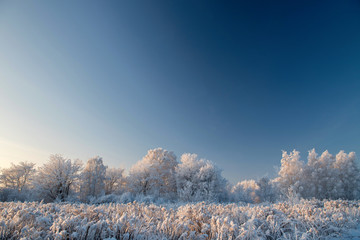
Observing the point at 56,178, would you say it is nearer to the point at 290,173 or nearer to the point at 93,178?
the point at 93,178

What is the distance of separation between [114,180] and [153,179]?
8.42 meters

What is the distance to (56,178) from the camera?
937 inches

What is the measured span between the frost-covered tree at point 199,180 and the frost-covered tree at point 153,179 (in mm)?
4858

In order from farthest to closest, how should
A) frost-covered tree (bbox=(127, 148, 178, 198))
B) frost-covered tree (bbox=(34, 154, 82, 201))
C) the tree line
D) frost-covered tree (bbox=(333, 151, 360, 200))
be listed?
frost-covered tree (bbox=(333, 151, 360, 200)) < frost-covered tree (bbox=(127, 148, 178, 198)) < the tree line < frost-covered tree (bbox=(34, 154, 82, 201))

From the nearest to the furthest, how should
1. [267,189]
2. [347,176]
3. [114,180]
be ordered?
[114,180], [347,176], [267,189]

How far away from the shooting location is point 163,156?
41156mm

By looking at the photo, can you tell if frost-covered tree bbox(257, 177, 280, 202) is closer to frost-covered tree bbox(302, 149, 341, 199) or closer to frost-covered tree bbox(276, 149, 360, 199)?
frost-covered tree bbox(276, 149, 360, 199)

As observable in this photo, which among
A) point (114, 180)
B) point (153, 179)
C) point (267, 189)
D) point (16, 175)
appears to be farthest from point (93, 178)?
point (267, 189)

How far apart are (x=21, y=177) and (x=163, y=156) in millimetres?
28832

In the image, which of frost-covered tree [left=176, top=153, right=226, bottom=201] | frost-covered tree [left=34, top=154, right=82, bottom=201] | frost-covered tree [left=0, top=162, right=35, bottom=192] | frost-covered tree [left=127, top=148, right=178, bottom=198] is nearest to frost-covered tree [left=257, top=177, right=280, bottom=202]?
frost-covered tree [left=176, top=153, right=226, bottom=201]

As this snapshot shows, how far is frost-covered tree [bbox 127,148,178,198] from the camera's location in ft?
108

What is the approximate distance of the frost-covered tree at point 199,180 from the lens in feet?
87.5

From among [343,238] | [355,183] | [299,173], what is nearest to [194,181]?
A: [299,173]

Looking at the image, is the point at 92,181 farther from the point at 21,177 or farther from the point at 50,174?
the point at 21,177
